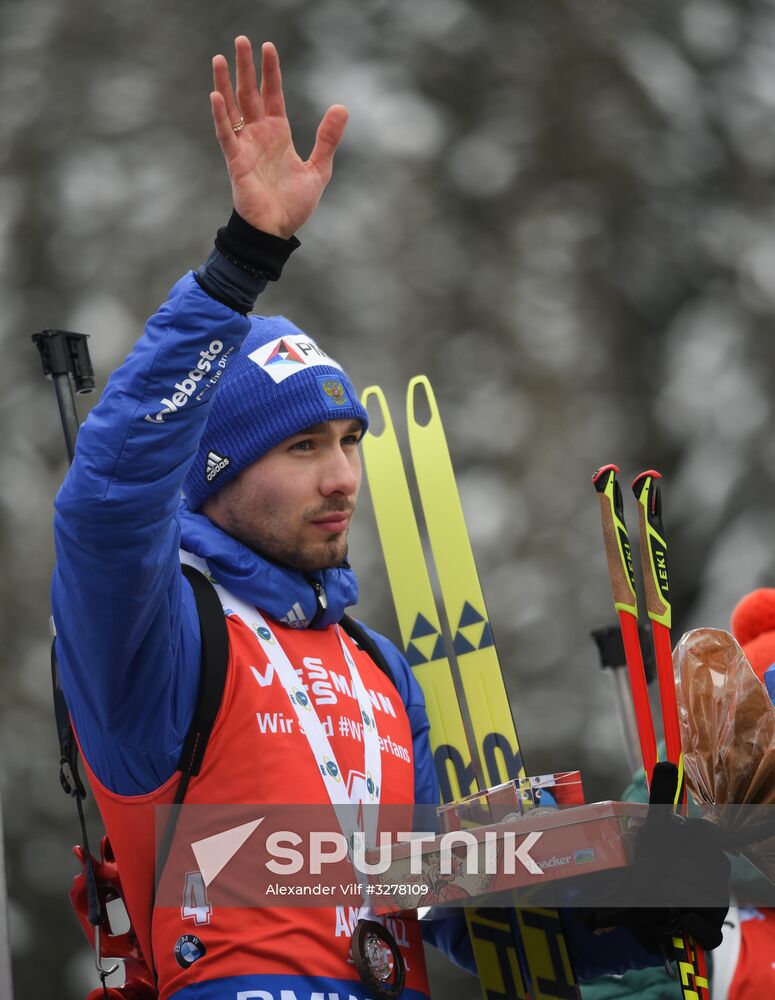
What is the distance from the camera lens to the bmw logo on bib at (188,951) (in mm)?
1526

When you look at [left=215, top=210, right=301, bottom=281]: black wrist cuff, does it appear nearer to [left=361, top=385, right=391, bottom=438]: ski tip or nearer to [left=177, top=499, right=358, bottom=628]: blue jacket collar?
[left=177, top=499, right=358, bottom=628]: blue jacket collar

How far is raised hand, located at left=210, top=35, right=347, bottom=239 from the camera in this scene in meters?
1.47

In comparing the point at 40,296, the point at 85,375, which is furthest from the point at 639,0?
the point at 85,375

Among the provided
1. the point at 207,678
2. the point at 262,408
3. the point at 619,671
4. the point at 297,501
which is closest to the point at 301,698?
the point at 207,678

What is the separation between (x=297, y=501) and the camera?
5.95 ft

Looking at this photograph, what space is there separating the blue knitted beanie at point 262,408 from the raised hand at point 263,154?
36 centimetres

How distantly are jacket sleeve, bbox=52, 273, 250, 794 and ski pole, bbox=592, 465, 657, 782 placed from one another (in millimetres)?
595

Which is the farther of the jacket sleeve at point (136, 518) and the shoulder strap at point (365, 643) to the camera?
the shoulder strap at point (365, 643)

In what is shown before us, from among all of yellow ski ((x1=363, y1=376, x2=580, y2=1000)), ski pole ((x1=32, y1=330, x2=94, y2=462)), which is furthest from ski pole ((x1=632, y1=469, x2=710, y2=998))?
ski pole ((x1=32, y1=330, x2=94, y2=462))

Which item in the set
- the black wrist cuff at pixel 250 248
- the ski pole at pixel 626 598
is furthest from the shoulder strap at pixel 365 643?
the black wrist cuff at pixel 250 248

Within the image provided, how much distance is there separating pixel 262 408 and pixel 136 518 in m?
0.48

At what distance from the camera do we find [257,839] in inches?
62.9

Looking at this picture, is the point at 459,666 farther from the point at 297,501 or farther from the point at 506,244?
the point at 506,244

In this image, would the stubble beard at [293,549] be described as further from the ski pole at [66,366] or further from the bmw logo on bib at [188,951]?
the bmw logo on bib at [188,951]
